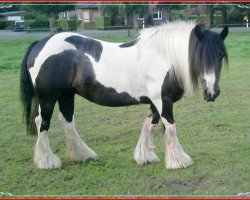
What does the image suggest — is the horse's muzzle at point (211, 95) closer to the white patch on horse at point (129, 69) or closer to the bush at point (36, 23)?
the white patch on horse at point (129, 69)

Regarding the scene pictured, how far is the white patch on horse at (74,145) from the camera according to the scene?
4820 millimetres

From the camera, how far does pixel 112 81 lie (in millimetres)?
4352

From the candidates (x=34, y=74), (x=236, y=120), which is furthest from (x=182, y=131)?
(x=34, y=74)

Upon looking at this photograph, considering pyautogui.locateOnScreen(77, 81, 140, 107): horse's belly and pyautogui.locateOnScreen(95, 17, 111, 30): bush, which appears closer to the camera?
pyautogui.locateOnScreen(77, 81, 140, 107): horse's belly

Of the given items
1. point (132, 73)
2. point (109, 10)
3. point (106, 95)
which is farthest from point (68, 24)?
point (132, 73)

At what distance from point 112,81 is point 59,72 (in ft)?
1.95

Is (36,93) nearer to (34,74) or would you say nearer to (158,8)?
(34,74)

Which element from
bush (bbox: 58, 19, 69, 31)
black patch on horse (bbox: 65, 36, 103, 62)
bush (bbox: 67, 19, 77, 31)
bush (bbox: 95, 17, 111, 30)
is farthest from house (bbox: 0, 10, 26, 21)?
black patch on horse (bbox: 65, 36, 103, 62)

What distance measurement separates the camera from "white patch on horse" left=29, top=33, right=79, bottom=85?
4477 mm

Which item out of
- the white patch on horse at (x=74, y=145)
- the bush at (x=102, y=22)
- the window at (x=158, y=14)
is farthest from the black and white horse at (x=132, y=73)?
the bush at (x=102, y=22)

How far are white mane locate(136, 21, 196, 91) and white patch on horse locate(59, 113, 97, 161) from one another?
1261 mm

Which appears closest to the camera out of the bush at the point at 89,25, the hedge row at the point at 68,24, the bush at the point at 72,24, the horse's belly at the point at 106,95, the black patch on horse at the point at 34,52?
the horse's belly at the point at 106,95

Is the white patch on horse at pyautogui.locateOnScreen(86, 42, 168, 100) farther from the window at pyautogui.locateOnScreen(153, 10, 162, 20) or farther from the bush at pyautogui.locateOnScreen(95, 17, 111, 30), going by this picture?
the bush at pyautogui.locateOnScreen(95, 17, 111, 30)

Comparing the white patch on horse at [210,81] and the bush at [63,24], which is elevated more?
the white patch on horse at [210,81]
